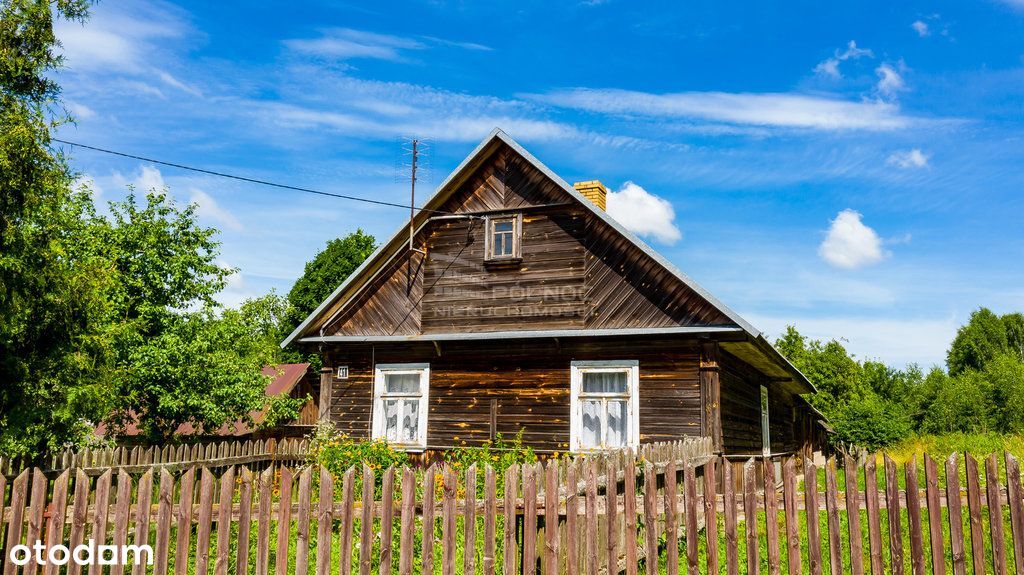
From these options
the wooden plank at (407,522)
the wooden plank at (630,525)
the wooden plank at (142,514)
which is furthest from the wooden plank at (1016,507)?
the wooden plank at (142,514)

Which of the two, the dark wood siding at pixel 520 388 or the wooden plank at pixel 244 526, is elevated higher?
the dark wood siding at pixel 520 388

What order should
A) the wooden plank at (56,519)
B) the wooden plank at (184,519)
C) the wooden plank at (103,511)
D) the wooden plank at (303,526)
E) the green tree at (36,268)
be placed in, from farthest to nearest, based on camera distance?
the green tree at (36,268)
the wooden plank at (56,519)
the wooden plank at (103,511)
the wooden plank at (184,519)
the wooden plank at (303,526)

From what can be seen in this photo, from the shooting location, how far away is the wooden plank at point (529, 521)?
568 cm

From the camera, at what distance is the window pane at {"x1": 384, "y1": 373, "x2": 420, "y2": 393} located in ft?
51.8

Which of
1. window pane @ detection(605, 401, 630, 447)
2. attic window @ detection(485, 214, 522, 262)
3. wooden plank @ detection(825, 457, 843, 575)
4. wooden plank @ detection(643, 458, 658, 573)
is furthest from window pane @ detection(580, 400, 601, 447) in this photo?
wooden plank @ detection(825, 457, 843, 575)

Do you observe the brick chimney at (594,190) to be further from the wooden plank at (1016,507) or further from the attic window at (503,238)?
the wooden plank at (1016,507)

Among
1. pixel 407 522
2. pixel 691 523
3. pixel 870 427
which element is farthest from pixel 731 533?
pixel 870 427

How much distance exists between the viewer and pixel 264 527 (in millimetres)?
A: 5719

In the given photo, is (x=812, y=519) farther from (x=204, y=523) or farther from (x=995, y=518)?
(x=204, y=523)

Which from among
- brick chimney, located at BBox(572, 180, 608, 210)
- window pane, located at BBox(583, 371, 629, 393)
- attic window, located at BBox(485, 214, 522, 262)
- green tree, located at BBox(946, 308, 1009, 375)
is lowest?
window pane, located at BBox(583, 371, 629, 393)

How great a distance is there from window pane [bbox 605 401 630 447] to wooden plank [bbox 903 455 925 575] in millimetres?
8245

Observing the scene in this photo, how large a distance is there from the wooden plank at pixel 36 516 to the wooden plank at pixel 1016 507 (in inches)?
290

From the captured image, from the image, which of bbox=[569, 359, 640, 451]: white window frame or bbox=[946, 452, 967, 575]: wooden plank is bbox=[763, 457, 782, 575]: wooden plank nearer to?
bbox=[946, 452, 967, 575]: wooden plank

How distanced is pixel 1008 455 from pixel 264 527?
17.8 feet
